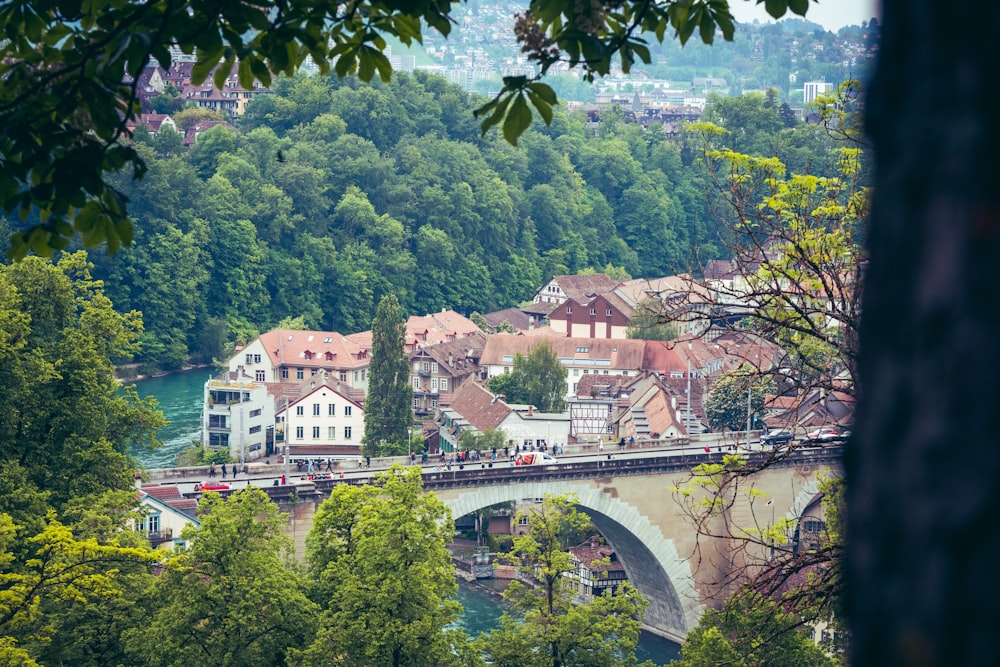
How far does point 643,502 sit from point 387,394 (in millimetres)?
8700

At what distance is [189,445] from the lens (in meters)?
36.2

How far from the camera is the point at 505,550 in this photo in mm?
31281

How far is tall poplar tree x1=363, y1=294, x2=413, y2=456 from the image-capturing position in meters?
34.7

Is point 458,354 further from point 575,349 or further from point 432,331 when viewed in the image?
point 575,349

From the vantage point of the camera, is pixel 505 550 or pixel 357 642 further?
pixel 505 550

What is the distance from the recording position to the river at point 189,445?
2578 cm

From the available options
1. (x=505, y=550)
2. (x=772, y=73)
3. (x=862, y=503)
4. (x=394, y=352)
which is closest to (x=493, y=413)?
(x=394, y=352)

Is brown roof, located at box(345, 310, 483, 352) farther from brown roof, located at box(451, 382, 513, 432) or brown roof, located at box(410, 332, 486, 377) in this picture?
brown roof, located at box(451, 382, 513, 432)

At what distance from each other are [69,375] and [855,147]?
11.0 metres

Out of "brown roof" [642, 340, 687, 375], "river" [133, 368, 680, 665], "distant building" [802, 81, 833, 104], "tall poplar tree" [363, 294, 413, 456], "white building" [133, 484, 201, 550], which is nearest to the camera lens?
"white building" [133, 484, 201, 550]

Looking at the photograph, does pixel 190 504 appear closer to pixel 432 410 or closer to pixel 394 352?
pixel 394 352

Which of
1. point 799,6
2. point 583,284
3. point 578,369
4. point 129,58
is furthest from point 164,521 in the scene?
point 583,284

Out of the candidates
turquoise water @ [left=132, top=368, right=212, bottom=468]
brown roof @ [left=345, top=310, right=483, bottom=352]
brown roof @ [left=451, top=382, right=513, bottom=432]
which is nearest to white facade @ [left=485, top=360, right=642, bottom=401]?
brown roof @ [left=451, top=382, right=513, bottom=432]

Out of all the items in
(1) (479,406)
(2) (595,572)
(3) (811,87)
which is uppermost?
(3) (811,87)
